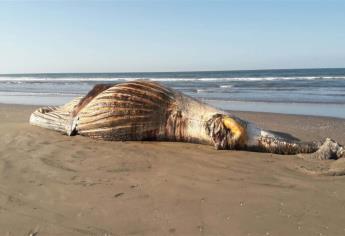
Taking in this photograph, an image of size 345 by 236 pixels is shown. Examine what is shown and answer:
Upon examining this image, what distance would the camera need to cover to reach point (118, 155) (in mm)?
4910

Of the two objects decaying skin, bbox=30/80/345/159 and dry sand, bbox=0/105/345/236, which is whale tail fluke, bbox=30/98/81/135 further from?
dry sand, bbox=0/105/345/236

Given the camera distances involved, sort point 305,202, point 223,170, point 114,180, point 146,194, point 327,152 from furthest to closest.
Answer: point 327,152
point 223,170
point 114,180
point 146,194
point 305,202

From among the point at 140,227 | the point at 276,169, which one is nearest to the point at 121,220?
the point at 140,227

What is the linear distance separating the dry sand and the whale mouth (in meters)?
0.18

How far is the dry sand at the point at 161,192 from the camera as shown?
2.82m

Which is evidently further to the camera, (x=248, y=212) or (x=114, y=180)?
(x=114, y=180)

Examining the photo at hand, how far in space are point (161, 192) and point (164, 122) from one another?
2.26 meters

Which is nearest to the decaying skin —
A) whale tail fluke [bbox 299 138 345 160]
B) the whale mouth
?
the whale mouth

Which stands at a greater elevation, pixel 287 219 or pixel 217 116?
pixel 217 116

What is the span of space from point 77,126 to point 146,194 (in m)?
3.01

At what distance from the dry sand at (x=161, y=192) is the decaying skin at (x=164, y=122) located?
0.24 meters

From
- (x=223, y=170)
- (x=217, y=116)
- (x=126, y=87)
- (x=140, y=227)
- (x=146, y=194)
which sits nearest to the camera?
(x=140, y=227)

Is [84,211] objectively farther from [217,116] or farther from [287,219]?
[217,116]

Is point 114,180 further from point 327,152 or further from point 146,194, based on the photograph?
point 327,152
